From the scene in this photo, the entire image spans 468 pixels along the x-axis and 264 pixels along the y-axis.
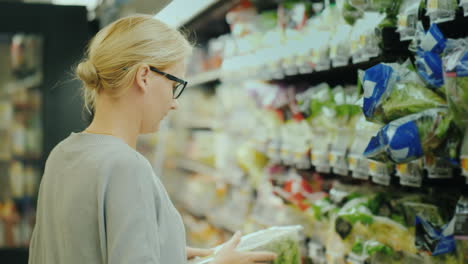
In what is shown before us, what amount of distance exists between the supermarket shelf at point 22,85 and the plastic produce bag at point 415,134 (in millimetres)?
3894

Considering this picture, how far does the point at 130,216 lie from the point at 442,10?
1.12 meters

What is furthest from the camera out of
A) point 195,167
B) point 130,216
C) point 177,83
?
point 195,167

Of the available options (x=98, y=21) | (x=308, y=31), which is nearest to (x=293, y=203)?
(x=308, y=31)

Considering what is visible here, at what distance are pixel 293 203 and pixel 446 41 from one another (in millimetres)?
1574

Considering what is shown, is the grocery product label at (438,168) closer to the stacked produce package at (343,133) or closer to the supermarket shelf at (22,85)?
the stacked produce package at (343,133)

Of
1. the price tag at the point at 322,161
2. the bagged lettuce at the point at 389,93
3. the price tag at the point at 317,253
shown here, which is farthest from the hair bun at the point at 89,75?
the price tag at the point at 317,253

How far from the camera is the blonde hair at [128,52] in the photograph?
144 centimetres

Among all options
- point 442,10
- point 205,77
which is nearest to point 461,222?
point 442,10

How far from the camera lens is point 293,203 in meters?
3.03

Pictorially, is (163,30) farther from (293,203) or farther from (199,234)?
(199,234)

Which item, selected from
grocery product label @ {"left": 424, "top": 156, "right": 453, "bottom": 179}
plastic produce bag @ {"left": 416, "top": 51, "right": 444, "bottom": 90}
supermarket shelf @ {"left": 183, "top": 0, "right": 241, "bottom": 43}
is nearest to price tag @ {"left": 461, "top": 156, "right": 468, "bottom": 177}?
grocery product label @ {"left": 424, "top": 156, "right": 453, "bottom": 179}

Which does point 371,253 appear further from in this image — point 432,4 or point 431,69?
→ point 432,4

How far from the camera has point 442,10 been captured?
5.54ft

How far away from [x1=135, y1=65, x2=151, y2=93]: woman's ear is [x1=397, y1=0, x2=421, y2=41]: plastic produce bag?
0.93 metres
